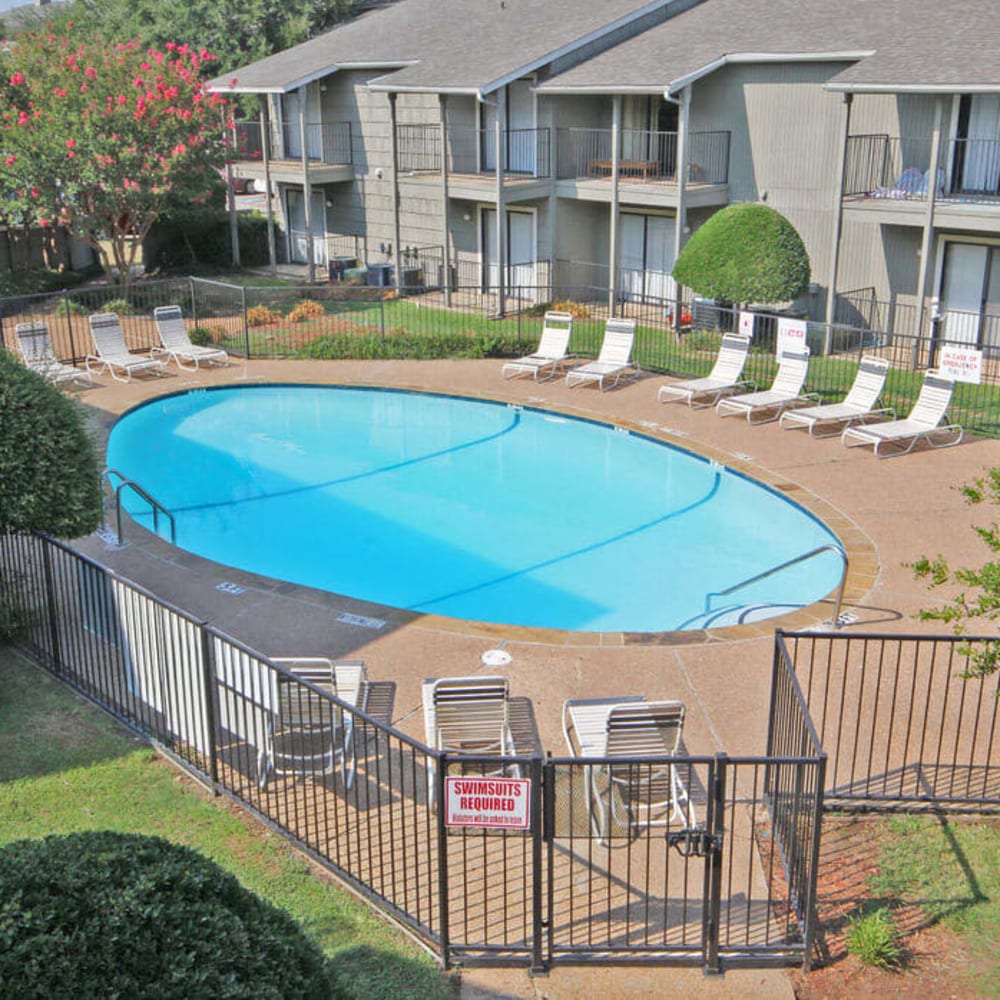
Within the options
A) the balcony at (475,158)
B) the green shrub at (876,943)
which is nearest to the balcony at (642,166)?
the balcony at (475,158)

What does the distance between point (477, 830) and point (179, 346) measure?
17254 millimetres

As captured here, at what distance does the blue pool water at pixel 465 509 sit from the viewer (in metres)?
14.9

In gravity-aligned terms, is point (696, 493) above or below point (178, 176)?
below

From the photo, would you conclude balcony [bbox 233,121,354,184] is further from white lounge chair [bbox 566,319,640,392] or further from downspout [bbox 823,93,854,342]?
downspout [bbox 823,93,854,342]

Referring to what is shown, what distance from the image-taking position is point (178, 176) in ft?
88.7

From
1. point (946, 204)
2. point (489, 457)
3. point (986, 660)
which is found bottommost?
point (489, 457)

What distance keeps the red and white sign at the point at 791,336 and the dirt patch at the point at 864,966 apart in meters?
13.0

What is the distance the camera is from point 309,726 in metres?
8.34

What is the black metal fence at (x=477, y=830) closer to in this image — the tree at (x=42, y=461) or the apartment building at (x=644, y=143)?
the tree at (x=42, y=461)

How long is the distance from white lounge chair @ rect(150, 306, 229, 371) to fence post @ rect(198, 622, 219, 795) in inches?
592

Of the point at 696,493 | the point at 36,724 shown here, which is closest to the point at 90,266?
the point at 696,493

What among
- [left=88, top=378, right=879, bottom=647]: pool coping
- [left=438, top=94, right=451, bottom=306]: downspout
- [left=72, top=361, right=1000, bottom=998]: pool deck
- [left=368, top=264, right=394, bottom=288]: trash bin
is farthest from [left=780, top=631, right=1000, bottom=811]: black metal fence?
[left=368, top=264, right=394, bottom=288]: trash bin

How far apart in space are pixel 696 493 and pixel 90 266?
22.9 metres

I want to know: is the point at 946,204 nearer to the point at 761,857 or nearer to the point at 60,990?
the point at 761,857
